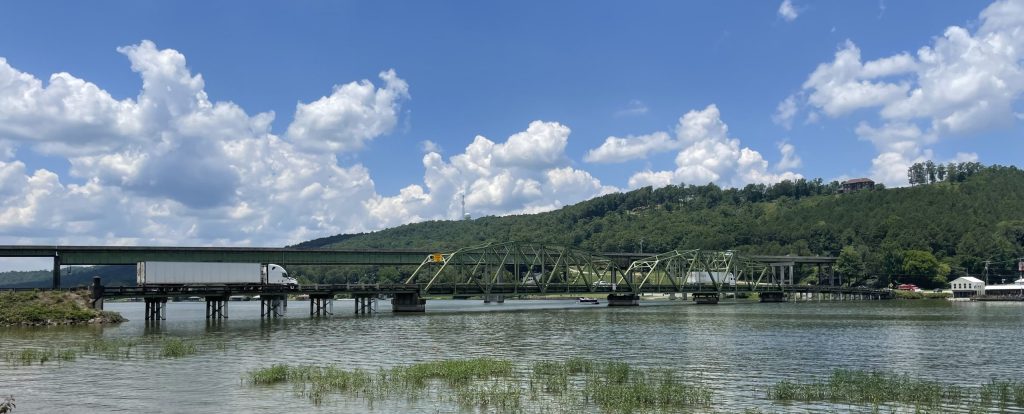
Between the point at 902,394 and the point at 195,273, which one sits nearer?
the point at 902,394

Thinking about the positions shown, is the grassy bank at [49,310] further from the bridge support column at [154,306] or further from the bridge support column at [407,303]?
the bridge support column at [407,303]

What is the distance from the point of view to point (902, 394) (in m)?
35.1

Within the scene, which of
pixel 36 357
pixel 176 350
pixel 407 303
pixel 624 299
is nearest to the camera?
pixel 36 357

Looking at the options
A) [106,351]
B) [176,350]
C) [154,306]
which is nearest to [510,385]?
[176,350]

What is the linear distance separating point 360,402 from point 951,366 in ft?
124

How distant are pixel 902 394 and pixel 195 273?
101795 millimetres

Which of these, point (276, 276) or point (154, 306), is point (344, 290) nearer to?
point (276, 276)

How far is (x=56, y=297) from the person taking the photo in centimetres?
10169

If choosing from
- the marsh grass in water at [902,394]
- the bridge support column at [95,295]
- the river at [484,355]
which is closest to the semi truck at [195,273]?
the bridge support column at [95,295]

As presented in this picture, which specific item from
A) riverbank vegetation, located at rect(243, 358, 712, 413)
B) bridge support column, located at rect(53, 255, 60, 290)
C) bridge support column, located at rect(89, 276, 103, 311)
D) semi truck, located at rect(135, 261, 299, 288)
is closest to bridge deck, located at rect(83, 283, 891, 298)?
bridge support column, located at rect(89, 276, 103, 311)

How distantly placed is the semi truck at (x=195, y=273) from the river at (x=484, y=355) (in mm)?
18653

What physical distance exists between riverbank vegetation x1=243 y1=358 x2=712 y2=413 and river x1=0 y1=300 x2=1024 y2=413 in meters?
1.27

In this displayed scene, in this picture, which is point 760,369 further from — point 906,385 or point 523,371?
point 523,371

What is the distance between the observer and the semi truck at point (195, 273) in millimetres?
111062
